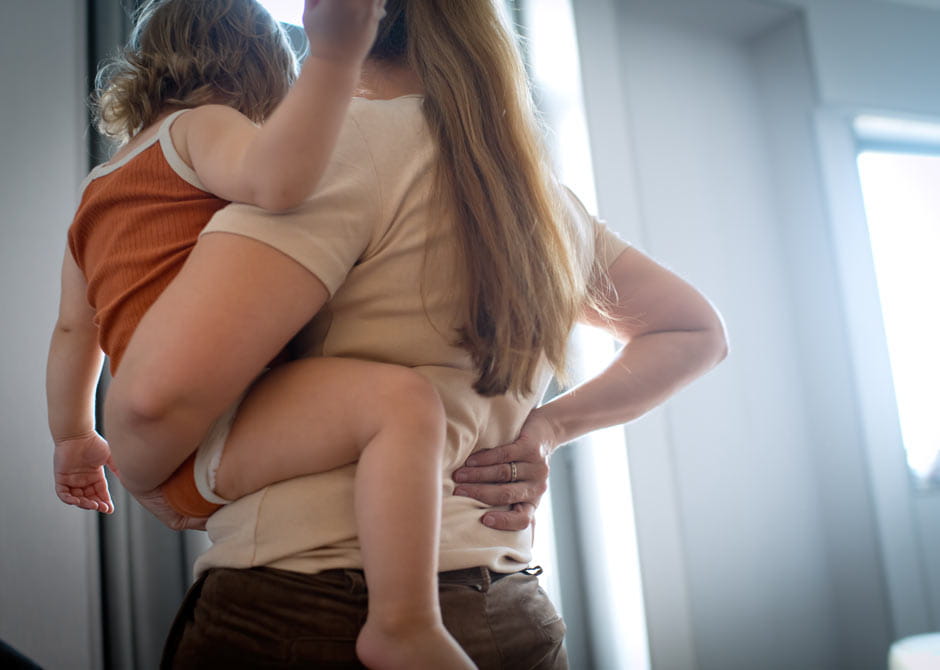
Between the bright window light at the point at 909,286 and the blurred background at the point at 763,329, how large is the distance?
1 centimetres

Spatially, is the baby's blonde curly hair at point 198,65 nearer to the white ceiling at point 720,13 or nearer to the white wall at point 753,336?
the white wall at point 753,336

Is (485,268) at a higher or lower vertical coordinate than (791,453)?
higher

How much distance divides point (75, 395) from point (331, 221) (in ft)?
1.59

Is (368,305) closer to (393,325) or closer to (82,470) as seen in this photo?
(393,325)

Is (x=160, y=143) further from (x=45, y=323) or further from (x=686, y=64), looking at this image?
(x=686, y=64)

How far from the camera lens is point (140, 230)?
70 centimetres

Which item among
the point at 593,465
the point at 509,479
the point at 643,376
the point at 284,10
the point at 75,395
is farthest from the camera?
the point at 593,465

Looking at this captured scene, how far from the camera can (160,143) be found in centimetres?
73

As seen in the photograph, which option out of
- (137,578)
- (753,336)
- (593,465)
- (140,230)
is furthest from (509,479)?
(753,336)

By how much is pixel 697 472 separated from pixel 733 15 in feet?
5.39

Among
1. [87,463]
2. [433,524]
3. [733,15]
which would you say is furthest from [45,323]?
[733,15]

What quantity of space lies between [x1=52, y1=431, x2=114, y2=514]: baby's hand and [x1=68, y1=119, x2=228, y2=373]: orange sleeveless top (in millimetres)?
231

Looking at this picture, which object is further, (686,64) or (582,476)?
(686,64)

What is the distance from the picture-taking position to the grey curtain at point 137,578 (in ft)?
4.46
